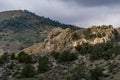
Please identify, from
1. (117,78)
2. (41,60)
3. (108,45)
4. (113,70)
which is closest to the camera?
(117,78)

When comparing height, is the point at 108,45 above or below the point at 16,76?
above

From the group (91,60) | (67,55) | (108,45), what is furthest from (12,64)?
(108,45)

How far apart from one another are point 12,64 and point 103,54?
22311mm

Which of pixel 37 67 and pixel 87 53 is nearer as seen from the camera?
pixel 37 67

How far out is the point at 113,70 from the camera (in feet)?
249

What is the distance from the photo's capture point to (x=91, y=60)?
8662 cm

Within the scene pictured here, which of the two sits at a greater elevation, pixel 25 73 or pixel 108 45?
pixel 108 45

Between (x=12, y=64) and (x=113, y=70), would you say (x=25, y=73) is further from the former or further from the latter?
(x=113, y=70)

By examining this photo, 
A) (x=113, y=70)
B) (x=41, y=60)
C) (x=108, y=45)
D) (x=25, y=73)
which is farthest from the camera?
(x=108, y=45)

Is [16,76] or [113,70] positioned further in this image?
[16,76]

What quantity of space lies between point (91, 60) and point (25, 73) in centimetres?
1618

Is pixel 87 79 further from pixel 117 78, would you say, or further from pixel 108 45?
pixel 108 45

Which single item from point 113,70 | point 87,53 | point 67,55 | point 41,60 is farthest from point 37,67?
point 113,70

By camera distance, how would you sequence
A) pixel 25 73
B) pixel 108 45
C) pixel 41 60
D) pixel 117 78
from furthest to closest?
pixel 108 45, pixel 41 60, pixel 25 73, pixel 117 78
